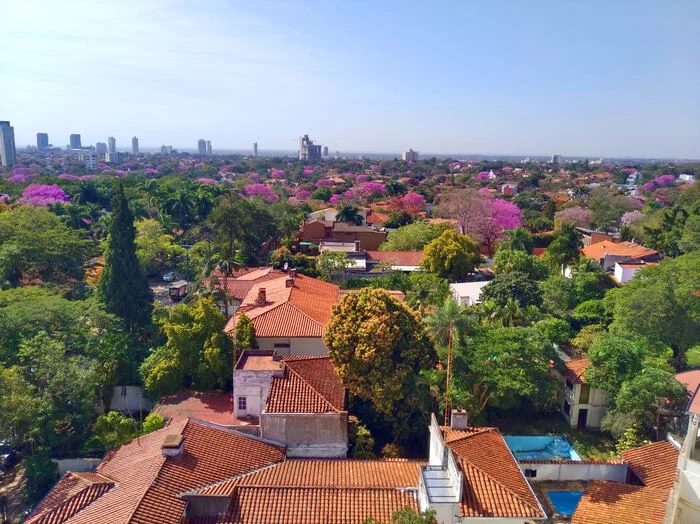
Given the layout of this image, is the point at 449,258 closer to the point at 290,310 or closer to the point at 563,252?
the point at 563,252

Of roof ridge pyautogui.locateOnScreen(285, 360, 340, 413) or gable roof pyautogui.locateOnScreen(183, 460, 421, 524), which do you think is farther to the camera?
roof ridge pyautogui.locateOnScreen(285, 360, 340, 413)

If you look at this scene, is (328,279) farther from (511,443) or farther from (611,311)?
(511,443)

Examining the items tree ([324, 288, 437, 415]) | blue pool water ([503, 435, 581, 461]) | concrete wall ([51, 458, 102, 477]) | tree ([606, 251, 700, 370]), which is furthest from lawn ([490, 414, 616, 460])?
concrete wall ([51, 458, 102, 477])

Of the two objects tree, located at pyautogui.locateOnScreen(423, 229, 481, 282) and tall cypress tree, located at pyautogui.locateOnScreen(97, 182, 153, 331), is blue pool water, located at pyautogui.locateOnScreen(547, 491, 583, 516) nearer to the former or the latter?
tall cypress tree, located at pyautogui.locateOnScreen(97, 182, 153, 331)

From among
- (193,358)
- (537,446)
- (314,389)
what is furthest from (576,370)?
(193,358)

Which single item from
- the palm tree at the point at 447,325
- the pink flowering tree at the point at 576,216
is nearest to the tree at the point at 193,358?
the palm tree at the point at 447,325

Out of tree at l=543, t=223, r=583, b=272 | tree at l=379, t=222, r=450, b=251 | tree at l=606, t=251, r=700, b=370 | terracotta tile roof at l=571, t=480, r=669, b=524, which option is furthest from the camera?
tree at l=379, t=222, r=450, b=251
